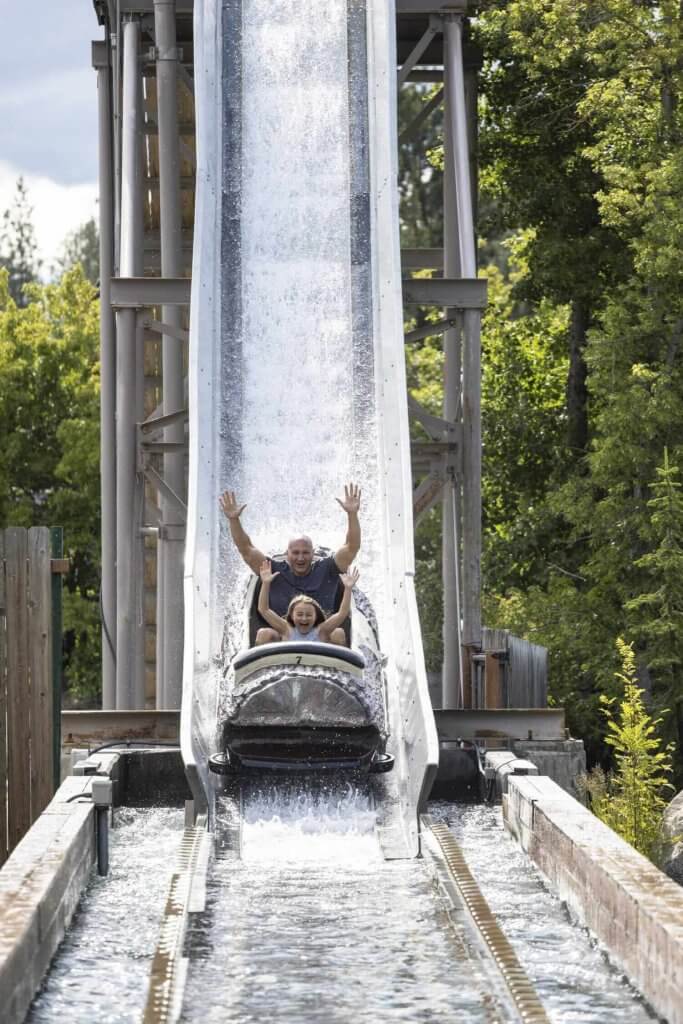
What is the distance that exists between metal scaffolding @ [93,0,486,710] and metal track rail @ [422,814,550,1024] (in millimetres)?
5000

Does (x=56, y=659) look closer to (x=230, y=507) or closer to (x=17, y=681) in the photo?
(x=17, y=681)

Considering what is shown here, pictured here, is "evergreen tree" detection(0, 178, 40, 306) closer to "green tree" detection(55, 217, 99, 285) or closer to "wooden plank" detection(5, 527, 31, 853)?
"green tree" detection(55, 217, 99, 285)

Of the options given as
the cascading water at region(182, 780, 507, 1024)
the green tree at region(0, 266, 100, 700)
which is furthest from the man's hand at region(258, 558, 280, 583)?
the green tree at region(0, 266, 100, 700)

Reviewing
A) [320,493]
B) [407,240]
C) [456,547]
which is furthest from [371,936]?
[407,240]

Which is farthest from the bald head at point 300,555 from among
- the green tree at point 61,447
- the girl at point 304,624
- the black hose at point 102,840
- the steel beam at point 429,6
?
the green tree at point 61,447

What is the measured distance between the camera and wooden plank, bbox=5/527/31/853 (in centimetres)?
824

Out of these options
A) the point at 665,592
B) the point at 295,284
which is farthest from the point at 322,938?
the point at 665,592

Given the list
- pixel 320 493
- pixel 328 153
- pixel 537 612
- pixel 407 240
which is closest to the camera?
pixel 320 493

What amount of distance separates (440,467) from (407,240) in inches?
1178

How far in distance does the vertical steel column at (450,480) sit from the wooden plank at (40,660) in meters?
6.32

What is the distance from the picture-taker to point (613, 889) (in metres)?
6.40

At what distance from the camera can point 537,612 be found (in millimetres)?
19266

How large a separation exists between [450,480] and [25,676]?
737 centimetres

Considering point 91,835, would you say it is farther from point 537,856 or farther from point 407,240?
point 407,240
